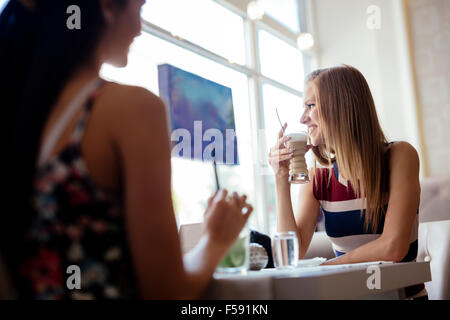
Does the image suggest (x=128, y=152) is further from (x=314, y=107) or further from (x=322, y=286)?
(x=314, y=107)

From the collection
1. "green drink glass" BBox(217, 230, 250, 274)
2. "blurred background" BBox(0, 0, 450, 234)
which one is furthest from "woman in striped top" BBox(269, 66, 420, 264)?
"blurred background" BBox(0, 0, 450, 234)

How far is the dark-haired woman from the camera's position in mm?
691

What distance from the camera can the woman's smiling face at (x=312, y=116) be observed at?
1950mm

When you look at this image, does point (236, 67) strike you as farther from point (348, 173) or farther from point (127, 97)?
point (127, 97)

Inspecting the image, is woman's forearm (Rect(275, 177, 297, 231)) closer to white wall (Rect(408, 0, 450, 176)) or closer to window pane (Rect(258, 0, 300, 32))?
white wall (Rect(408, 0, 450, 176))

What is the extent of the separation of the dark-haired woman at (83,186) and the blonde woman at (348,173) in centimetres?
101

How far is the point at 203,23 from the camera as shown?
4.54 metres

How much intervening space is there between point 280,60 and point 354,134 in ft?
13.2

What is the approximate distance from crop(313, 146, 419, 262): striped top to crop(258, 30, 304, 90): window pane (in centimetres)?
361

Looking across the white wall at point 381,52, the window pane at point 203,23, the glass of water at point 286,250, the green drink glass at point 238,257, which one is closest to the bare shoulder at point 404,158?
the glass of water at point 286,250

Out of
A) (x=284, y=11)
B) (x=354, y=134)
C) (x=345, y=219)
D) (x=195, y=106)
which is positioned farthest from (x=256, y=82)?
(x=345, y=219)

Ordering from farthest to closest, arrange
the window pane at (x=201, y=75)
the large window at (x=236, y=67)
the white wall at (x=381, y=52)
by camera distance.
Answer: the white wall at (x=381, y=52) < the large window at (x=236, y=67) < the window pane at (x=201, y=75)

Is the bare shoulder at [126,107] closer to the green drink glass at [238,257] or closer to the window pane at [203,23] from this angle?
the green drink glass at [238,257]
